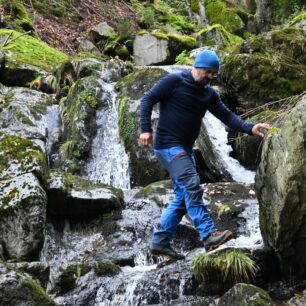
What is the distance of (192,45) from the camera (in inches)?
707

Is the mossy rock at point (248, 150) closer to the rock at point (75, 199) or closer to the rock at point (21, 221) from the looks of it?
the rock at point (75, 199)

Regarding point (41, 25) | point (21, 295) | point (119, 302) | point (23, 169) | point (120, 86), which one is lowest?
point (119, 302)

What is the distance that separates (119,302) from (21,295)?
1.69 metres

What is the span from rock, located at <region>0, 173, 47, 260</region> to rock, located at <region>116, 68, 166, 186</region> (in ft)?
10.7

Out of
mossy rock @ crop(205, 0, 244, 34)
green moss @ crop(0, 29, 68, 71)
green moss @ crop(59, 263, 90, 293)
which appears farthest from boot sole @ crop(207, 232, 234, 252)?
mossy rock @ crop(205, 0, 244, 34)

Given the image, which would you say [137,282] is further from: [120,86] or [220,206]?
[120,86]

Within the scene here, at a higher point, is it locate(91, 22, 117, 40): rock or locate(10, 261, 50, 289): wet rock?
locate(91, 22, 117, 40): rock

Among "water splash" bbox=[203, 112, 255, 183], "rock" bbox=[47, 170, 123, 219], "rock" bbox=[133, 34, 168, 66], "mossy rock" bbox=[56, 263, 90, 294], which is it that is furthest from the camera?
"rock" bbox=[133, 34, 168, 66]

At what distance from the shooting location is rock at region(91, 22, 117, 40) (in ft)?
61.7

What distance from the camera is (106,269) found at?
19.7ft

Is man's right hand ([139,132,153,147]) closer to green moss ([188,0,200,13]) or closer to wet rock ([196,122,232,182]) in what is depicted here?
wet rock ([196,122,232,182])

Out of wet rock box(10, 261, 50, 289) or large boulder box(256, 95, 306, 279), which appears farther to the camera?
wet rock box(10, 261, 50, 289)

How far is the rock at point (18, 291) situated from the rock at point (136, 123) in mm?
5510

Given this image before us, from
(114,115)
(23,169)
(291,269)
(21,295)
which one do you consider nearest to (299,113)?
(291,269)
